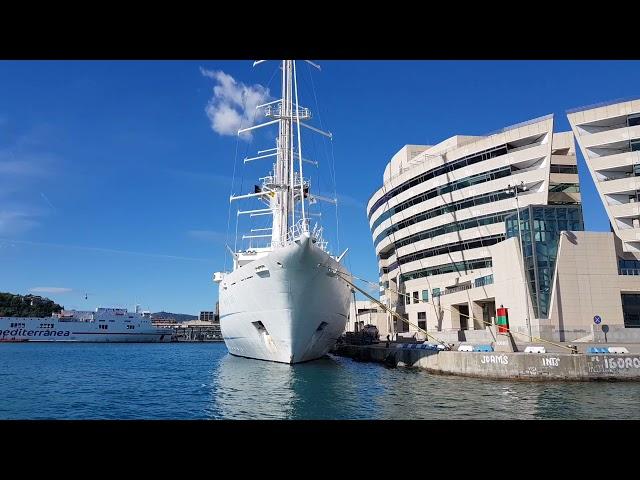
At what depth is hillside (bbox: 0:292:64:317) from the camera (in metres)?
124

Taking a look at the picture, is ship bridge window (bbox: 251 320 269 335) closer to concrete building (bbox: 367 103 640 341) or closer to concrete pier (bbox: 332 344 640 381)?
concrete pier (bbox: 332 344 640 381)

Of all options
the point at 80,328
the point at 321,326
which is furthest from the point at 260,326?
the point at 80,328

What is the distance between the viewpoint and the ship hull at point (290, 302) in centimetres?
3109

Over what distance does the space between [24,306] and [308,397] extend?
132 m

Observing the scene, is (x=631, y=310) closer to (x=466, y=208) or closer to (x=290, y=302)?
(x=466, y=208)

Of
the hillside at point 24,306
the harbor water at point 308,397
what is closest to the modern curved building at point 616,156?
the harbor water at point 308,397

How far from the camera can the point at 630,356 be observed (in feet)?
90.4

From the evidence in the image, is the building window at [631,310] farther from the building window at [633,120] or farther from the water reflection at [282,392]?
the water reflection at [282,392]

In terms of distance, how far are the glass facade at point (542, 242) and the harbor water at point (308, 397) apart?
12277 mm

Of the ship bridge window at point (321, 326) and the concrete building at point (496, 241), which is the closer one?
the ship bridge window at point (321, 326)

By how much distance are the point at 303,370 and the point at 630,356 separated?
19.7 m

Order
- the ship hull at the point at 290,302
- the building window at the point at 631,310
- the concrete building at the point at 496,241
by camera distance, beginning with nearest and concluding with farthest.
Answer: the ship hull at the point at 290,302
the concrete building at the point at 496,241
the building window at the point at 631,310

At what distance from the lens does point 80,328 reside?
11075 cm
